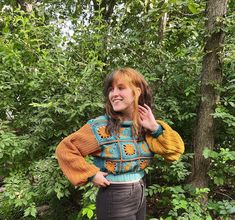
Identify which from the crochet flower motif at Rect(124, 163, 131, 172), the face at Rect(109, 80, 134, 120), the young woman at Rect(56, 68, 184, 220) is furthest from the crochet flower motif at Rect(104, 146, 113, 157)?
the face at Rect(109, 80, 134, 120)

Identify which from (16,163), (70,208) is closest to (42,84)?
(16,163)

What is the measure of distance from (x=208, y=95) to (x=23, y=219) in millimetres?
2483

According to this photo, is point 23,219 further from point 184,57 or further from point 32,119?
point 184,57

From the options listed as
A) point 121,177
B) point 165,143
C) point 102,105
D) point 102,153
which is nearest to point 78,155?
point 102,153

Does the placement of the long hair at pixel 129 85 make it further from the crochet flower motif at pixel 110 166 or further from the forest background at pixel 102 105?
the forest background at pixel 102 105

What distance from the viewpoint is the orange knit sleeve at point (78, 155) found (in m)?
1.62

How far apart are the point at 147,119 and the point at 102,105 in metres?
0.95

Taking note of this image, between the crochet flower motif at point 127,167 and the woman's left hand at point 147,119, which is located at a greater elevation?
the woman's left hand at point 147,119

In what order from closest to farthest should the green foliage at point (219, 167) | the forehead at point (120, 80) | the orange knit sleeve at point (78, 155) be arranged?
the orange knit sleeve at point (78, 155) → the forehead at point (120, 80) → the green foliage at point (219, 167)

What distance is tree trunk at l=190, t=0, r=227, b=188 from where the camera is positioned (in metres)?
2.76

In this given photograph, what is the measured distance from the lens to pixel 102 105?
2.67 m

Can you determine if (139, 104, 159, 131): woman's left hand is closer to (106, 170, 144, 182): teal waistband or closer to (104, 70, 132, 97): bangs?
(104, 70, 132, 97): bangs

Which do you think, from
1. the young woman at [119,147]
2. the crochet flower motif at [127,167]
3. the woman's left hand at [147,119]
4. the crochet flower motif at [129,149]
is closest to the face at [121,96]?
the young woman at [119,147]

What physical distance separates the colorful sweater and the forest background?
884mm
